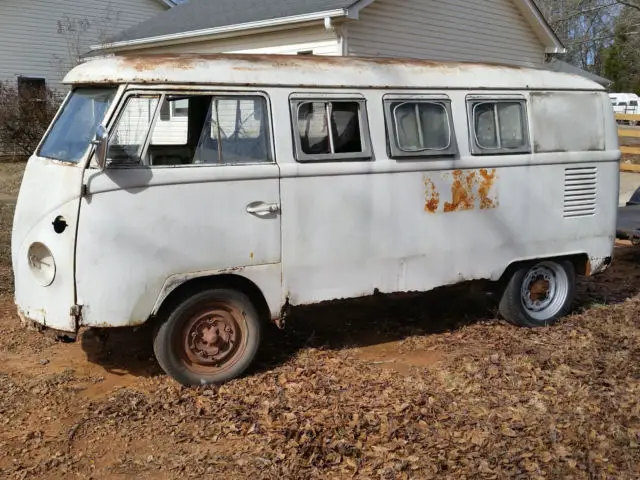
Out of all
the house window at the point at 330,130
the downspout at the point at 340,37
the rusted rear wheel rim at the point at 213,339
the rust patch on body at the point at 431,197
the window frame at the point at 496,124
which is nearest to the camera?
the rusted rear wheel rim at the point at 213,339

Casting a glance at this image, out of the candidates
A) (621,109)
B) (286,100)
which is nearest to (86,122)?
(286,100)

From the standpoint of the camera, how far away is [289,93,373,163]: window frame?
515 centimetres

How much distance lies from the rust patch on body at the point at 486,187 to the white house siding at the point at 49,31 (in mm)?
19990

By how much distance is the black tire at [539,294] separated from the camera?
6.43 meters

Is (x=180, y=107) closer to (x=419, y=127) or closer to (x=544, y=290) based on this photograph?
(x=419, y=127)

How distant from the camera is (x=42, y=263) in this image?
15.6 ft

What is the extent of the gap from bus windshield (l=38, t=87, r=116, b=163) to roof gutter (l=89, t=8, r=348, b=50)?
338 inches

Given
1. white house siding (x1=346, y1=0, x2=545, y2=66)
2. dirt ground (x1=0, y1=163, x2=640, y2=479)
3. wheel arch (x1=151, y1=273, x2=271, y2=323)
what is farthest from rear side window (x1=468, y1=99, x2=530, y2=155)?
white house siding (x1=346, y1=0, x2=545, y2=66)

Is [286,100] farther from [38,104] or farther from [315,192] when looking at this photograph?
[38,104]

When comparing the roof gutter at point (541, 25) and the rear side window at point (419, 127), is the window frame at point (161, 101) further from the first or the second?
the roof gutter at point (541, 25)

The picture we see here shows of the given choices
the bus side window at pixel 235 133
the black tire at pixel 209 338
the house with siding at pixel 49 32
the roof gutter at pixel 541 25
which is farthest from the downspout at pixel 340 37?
the house with siding at pixel 49 32

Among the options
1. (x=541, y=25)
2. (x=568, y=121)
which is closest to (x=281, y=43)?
(x=541, y=25)

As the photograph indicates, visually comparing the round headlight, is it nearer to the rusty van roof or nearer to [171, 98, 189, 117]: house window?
the rusty van roof

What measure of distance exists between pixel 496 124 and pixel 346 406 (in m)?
2.86
